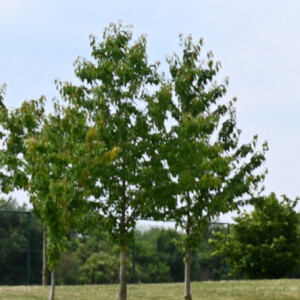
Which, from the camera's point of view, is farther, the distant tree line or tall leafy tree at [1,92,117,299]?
the distant tree line

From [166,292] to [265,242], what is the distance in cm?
1168

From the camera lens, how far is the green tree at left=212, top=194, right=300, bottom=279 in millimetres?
34406

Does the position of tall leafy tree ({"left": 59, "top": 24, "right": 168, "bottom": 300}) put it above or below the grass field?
above

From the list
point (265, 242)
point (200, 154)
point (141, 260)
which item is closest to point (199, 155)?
point (200, 154)

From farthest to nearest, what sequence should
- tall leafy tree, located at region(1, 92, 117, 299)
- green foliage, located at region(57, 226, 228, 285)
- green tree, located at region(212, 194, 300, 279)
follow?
1. green foliage, located at region(57, 226, 228, 285)
2. green tree, located at region(212, 194, 300, 279)
3. tall leafy tree, located at region(1, 92, 117, 299)

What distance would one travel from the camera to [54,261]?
16781 millimetres

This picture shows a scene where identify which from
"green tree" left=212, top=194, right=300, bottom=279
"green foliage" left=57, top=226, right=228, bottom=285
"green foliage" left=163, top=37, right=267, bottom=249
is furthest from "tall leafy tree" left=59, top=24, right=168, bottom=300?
"green foliage" left=57, top=226, right=228, bottom=285

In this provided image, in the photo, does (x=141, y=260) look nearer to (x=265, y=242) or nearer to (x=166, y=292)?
(x=265, y=242)

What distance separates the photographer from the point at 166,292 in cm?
2409

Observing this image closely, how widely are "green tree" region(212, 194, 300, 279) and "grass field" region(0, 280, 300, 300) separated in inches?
288

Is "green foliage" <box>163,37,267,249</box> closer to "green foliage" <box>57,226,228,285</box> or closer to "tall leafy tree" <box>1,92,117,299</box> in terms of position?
"tall leafy tree" <box>1,92,117,299</box>

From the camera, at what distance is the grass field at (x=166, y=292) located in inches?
878

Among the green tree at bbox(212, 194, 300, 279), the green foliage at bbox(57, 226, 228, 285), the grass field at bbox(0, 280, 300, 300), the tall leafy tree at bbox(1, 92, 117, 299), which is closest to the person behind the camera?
the tall leafy tree at bbox(1, 92, 117, 299)

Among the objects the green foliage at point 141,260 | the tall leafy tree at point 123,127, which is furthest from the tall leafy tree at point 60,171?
the green foliage at point 141,260
